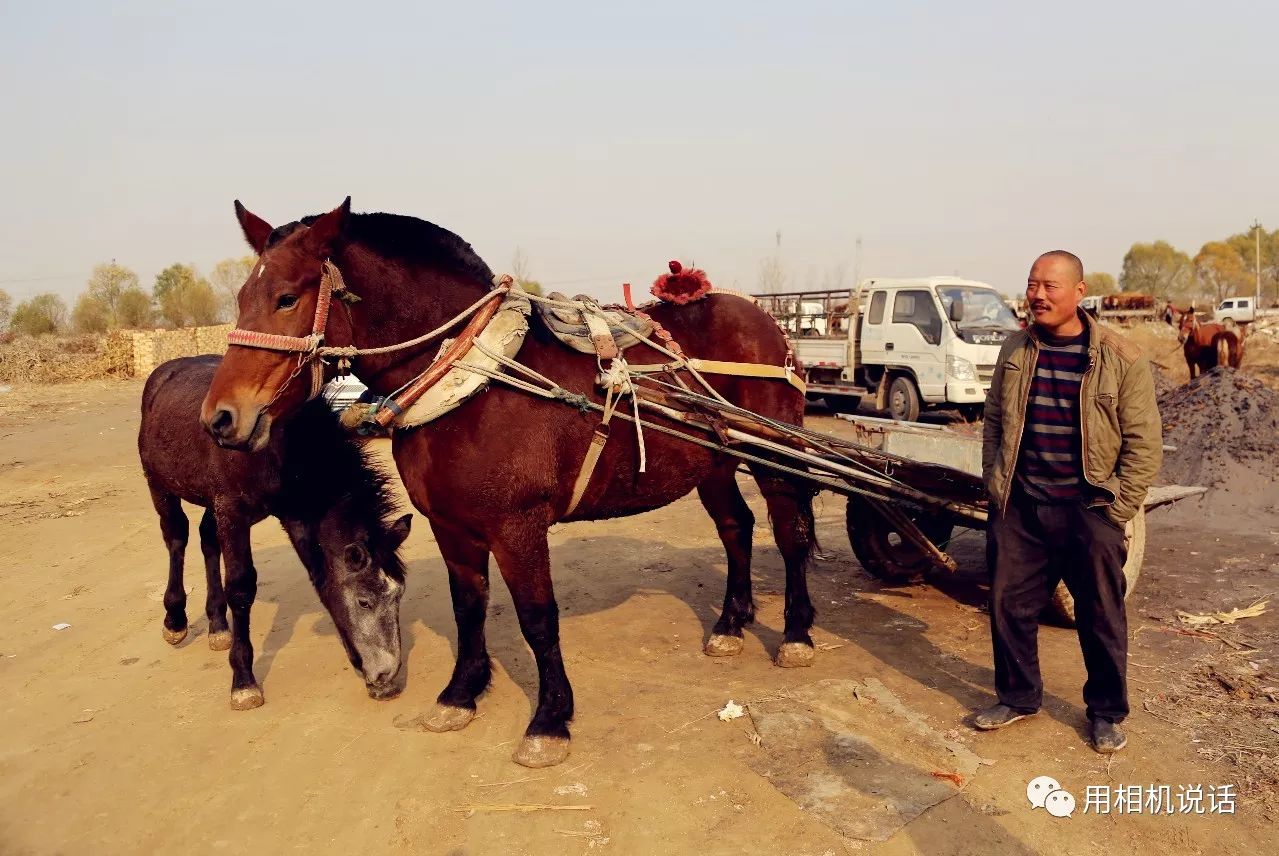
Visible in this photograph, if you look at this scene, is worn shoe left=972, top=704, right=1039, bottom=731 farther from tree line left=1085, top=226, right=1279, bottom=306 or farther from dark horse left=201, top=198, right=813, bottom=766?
tree line left=1085, top=226, right=1279, bottom=306

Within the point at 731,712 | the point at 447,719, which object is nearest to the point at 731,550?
the point at 731,712

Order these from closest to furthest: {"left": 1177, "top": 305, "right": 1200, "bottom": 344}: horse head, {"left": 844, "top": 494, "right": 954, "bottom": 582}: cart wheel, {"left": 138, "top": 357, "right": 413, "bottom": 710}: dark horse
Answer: {"left": 138, "top": 357, "right": 413, "bottom": 710}: dark horse < {"left": 844, "top": 494, "right": 954, "bottom": 582}: cart wheel < {"left": 1177, "top": 305, "right": 1200, "bottom": 344}: horse head

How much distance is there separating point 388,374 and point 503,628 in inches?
89.0

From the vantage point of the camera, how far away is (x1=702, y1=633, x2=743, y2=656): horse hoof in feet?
14.9

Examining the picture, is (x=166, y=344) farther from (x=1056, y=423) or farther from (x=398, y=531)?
(x=1056, y=423)

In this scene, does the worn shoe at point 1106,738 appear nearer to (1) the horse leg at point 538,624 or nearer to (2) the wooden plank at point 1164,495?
(2) the wooden plank at point 1164,495

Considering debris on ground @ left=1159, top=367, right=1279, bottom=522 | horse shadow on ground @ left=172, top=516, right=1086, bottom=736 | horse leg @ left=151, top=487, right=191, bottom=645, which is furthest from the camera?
debris on ground @ left=1159, top=367, right=1279, bottom=522

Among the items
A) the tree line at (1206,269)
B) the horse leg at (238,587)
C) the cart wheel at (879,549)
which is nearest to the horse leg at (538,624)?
the horse leg at (238,587)

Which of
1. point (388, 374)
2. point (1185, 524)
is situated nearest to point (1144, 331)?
point (1185, 524)

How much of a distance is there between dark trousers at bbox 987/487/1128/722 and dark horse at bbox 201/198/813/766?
1.51m

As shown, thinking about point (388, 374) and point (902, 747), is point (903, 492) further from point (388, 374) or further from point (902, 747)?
point (388, 374)

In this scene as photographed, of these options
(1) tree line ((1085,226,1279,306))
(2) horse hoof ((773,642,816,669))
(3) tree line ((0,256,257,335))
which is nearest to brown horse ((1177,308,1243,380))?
(2) horse hoof ((773,642,816,669))

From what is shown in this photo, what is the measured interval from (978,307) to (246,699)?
39.7 feet

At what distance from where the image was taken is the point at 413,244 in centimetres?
342
